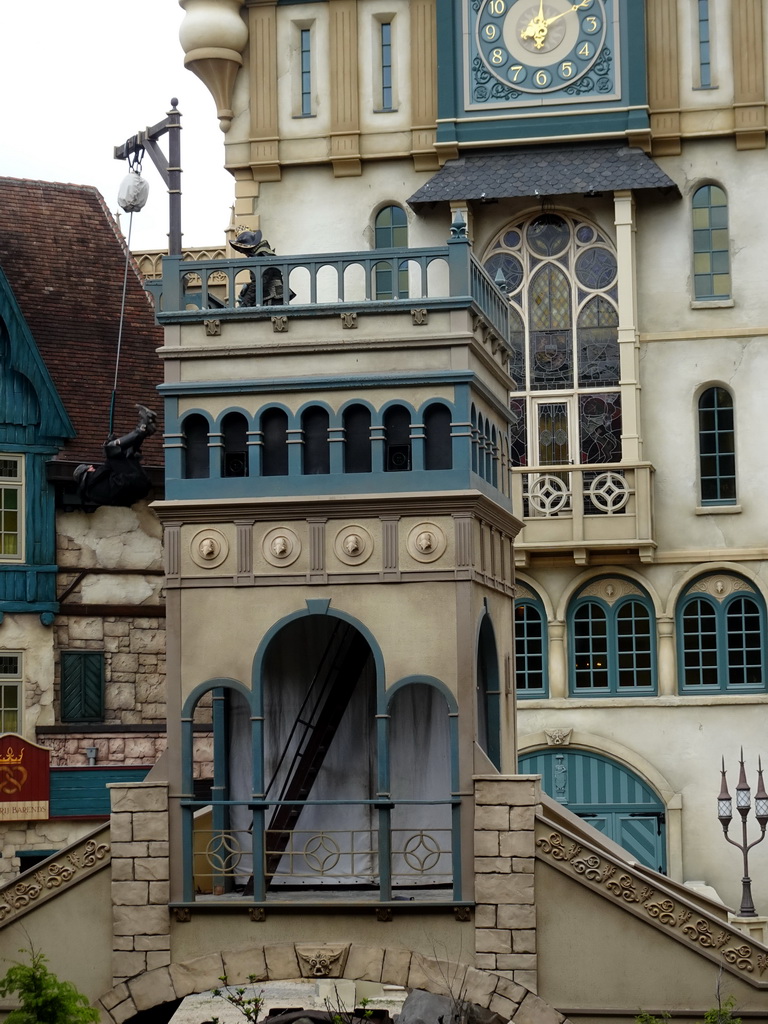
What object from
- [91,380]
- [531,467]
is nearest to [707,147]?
[531,467]

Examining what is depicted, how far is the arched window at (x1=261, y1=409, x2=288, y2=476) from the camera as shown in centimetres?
2614

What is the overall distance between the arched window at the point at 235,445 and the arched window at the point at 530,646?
13.6m

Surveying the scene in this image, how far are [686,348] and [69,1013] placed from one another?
66.0ft

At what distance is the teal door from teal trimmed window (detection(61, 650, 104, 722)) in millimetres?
7932

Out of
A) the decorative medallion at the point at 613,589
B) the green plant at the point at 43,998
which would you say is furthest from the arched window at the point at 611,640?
the green plant at the point at 43,998

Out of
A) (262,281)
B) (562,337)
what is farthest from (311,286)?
(562,337)

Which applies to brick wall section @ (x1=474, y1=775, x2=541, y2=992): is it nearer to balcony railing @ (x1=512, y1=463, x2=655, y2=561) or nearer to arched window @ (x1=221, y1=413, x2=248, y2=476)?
arched window @ (x1=221, y1=413, x2=248, y2=476)

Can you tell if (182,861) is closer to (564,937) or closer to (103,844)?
(103,844)

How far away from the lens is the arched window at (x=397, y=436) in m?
25.9

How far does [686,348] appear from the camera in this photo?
3941 centimetres

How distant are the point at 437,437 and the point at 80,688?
43.1 feet

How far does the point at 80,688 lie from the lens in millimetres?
36812

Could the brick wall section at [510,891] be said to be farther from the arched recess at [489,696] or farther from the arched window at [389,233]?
the arched window at [389,233]

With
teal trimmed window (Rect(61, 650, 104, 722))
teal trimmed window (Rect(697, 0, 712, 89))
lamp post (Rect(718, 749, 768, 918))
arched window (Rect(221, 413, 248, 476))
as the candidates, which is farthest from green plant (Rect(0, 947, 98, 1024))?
teal trimmed window (Rect(697, 0, 712, 89))
